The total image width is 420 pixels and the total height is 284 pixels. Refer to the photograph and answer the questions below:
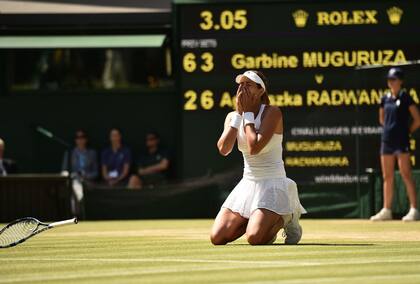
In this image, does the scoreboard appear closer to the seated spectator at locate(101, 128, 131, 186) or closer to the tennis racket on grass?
the seated spectator at locate(101, 128, 131, 186)

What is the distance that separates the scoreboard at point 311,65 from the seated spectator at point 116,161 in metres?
1.67

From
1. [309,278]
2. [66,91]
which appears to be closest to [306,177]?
[66,91]

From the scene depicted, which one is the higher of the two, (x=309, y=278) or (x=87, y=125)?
(x=87, y=125)

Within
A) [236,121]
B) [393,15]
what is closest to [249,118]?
[236,121]

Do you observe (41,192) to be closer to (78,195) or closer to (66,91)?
(78,195)

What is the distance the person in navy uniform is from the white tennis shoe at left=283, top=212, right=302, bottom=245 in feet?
17.6

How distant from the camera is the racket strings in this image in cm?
1000

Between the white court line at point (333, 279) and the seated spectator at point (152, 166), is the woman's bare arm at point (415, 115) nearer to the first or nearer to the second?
the seated spectator at point (152, 166)

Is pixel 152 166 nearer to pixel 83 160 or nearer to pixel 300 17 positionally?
pixel 83 160

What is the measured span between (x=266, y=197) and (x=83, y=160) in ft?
31.6

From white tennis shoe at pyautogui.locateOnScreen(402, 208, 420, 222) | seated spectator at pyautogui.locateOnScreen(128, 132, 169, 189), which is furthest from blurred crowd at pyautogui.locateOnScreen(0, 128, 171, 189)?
white tennis shoe at pyautogui.locateOnScreen(402, 208, 420, 222)

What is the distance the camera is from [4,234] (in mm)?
10320

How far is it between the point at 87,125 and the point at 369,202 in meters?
5.58

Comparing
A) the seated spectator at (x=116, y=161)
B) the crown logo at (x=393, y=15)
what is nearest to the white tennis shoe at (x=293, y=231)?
the crown logo at (x=393, y=15)
